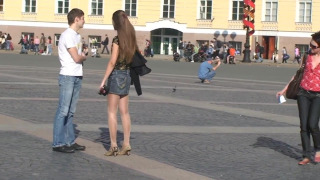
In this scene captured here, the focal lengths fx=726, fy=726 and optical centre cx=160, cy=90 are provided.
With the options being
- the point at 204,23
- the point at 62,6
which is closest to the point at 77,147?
the point at 204,23

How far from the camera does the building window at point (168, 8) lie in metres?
59.1

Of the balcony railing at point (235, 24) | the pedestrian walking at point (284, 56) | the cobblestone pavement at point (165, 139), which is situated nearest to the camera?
the cobblestone pavement at point (165, 139)

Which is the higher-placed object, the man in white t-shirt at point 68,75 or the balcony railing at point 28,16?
the balcony railing at point 28,16

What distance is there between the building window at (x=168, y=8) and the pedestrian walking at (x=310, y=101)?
162 feet

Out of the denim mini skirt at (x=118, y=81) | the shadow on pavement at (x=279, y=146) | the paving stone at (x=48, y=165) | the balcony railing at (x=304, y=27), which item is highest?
the balcony railing at (x=304, y=27)

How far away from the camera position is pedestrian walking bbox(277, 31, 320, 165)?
393 inches

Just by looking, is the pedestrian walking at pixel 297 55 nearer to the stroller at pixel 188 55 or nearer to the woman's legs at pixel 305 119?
the stroller at pixel 188 55

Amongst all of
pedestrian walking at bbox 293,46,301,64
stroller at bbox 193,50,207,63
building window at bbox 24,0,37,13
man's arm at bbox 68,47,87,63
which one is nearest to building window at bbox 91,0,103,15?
building window at bbox 24,0,37,13

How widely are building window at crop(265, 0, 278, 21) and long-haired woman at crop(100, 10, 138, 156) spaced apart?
47.2 meters

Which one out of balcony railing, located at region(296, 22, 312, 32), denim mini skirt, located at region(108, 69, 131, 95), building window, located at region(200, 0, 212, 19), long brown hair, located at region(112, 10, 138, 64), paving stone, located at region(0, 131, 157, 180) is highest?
building window, located at region(200, 0, 212, 19)

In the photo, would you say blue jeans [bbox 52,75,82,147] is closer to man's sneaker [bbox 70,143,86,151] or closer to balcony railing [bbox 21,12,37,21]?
man's sneaker [bbox 70,143,86,151]

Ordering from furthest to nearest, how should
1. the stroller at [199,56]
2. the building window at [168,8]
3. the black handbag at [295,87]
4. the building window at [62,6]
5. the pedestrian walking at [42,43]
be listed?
the building window at [62,6], the building window at [168,8], the pedestrian walking at [42,43], the stroller at [199,56], the black handbag at [295,87]

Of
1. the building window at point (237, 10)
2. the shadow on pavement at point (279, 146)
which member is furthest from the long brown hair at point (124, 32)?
the building window at point (237, 10)

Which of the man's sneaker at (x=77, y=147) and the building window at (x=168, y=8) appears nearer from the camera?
the man's sneaker at (x=77, y=147)
